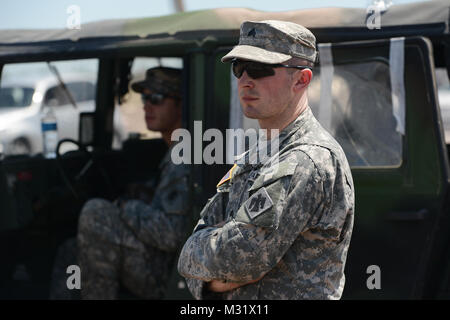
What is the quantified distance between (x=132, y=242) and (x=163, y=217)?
0.89 feet

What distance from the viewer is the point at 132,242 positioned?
327 cm

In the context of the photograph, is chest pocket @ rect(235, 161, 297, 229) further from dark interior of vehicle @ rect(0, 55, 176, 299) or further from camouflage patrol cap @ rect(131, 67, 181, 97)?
dark interior of vehicle @ rect(0, 55, 176, 299)

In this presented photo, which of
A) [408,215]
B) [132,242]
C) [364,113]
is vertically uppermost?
[364,113]

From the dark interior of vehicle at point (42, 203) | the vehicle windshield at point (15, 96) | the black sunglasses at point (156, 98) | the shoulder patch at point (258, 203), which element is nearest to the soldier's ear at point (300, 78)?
the shoulder patch at point (258, 203)

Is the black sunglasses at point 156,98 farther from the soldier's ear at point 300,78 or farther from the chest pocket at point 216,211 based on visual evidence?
the soldier's ear at point 300,78

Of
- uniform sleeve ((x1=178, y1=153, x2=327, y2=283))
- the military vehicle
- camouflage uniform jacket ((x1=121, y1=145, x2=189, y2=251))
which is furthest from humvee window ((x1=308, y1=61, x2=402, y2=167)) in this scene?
uniform sleeve ((x1=178, y1=153, x2=327, y2=283))

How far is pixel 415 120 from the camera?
2.62 m

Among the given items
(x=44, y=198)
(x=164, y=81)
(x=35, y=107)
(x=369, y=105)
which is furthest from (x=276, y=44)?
(x=35, y=107)

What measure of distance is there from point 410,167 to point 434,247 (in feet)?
1.12

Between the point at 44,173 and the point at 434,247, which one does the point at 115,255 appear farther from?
the point at 434,247

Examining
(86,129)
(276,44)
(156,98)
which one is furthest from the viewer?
(86,129)

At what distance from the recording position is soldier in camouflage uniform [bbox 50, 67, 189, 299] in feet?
10.4

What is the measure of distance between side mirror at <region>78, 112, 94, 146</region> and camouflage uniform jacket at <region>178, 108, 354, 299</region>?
97.8 inches

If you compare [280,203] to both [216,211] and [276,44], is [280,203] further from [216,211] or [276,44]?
[276,44]
